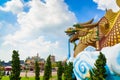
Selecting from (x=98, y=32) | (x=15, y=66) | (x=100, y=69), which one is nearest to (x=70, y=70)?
(x=98, y=32)

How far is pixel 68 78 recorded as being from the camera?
35156 mm

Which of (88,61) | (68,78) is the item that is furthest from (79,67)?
(68,78)

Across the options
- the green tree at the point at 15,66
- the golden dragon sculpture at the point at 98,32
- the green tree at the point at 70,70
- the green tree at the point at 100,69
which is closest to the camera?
the green tree at the point at 100,69

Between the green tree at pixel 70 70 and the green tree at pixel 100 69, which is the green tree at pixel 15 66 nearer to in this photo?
the green tree at pixel 70 70

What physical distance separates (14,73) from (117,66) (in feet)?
43.7

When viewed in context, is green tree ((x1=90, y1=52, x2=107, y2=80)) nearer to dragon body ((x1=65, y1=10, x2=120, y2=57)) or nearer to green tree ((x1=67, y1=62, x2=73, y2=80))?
dragon body ((x1=65, y1=10, x2=120, y2=57))

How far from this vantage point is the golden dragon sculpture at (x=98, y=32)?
29141mm

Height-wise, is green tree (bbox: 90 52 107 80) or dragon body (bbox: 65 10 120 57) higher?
dragon body (bbox: 65 10 120 57)

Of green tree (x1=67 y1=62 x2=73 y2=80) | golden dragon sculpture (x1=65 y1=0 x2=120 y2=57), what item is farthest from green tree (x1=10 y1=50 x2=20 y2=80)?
golden dragon sculpture (x1=65 y1=0 x2=120 y2=57)

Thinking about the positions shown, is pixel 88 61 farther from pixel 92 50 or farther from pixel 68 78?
pixel 68 78

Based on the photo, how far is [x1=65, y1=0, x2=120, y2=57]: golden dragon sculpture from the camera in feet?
95.6

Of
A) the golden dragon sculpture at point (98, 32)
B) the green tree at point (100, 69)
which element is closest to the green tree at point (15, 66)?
the golden dragon sculpture at point (98, 32)

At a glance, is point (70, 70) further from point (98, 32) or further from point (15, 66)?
point (15, 66)

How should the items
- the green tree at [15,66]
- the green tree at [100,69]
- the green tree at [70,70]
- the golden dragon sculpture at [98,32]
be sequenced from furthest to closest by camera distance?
the green tree at [70,70], the green tree at [15,66], the golden dragon sculpture at [98,32], the green tree at [100,69]
